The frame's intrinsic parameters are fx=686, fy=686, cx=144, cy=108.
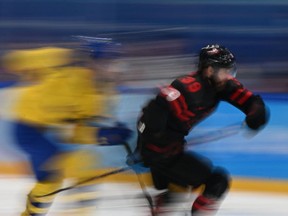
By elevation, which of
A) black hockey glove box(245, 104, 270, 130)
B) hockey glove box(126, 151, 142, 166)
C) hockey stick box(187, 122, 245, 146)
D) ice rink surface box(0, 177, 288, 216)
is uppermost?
black hockey glove box(245, 104, 270, 130)

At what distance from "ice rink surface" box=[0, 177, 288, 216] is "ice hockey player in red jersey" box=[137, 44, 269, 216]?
25 cm

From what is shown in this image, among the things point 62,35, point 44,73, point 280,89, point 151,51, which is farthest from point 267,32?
point 44,73

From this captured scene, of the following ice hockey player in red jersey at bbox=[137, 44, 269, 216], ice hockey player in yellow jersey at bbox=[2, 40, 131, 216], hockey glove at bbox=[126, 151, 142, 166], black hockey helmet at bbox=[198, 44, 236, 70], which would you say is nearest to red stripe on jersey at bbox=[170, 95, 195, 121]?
ice hockey player in red jersey at bbox=[137, 44, 269, 216]

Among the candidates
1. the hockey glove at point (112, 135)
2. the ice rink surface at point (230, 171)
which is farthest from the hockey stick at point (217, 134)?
the hockey glove at point (112, 135)

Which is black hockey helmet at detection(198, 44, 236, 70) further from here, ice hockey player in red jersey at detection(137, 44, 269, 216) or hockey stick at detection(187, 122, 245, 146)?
hockey stick at detection(187, 122, 245, 146)

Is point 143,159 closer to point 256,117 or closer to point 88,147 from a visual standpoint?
point 88,147

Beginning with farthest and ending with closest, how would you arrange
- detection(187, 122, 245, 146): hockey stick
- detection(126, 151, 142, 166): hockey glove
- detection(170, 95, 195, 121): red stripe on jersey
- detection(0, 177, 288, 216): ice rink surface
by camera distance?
detection(187, 122, 245, 146): hockey stick, detection(0, 177, 288, 216): ice rink surface, detection(126, 151, 142, 166): hockey glove, detection(170, 95, 195, 121): red stripe on jersey

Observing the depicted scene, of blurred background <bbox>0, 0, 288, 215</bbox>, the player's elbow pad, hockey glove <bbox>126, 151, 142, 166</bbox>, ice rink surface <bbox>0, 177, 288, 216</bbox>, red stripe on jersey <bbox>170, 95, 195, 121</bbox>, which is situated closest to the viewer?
red stripe on jersey <bbox>170, 95, 195, 121</bbox>

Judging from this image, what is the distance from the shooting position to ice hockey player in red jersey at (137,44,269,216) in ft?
10.6

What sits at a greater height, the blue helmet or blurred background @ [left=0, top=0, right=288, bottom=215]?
the blue helmet

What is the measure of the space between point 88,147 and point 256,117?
2.98 ft

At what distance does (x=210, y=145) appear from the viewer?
462cm

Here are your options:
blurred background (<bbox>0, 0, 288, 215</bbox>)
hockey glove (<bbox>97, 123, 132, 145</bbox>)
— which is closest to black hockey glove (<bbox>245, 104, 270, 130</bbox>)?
hockey glove (<bbox>97, 123, 132, 145</bbox>)

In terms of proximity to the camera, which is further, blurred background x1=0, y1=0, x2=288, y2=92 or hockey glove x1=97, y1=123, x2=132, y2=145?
blurred background x1=0, y1=0, x2=288, y2=92
